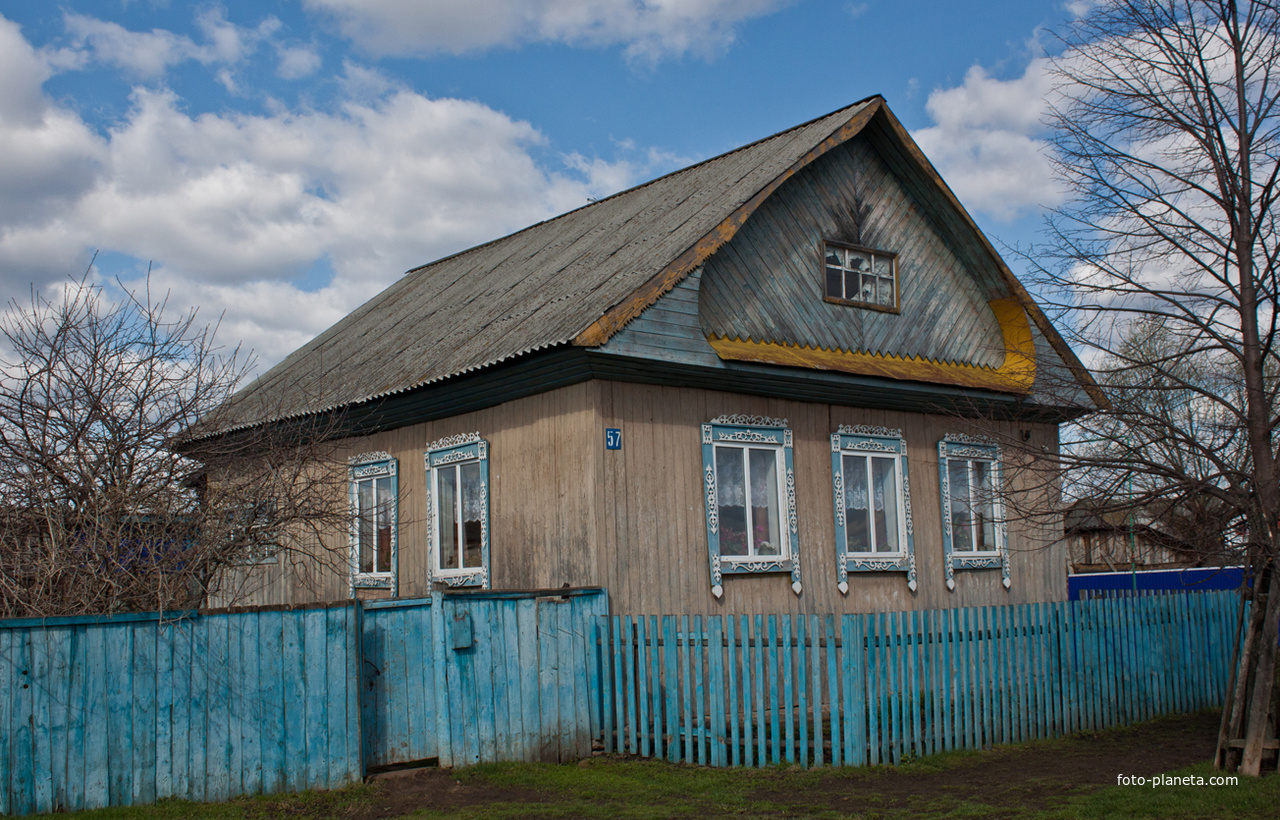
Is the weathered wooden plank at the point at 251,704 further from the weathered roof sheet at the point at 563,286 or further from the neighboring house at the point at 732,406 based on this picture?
the neighboring house at the point at 732,406

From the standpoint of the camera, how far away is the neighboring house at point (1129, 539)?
10031 mm

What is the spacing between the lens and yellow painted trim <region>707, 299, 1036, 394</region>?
11.3 metres

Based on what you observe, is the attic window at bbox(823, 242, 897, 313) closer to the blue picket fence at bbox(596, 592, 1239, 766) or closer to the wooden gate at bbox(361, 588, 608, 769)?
the blue picket fence at bbox(596, 592, 1239, 766)

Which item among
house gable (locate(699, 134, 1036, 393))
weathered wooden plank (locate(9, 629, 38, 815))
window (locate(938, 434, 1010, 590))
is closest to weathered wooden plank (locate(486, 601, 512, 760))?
weathered wooden plank (locate(9, 629, 38, 815))

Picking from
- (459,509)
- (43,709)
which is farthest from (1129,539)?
(43,709)

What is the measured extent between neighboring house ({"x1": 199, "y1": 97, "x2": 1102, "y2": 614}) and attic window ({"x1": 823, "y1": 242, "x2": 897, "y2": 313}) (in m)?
0.03

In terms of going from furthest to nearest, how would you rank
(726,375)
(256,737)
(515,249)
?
(515,249)
(726,375)
(256,737)

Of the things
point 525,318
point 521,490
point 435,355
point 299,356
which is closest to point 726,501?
point 521,490

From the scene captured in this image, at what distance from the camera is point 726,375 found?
1109 centimetres

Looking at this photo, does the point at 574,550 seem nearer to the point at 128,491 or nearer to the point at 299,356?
the point at 128,491

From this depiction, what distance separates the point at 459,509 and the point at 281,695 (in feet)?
15.1

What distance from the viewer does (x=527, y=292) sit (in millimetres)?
13312

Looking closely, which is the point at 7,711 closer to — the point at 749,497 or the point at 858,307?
the point at 749,497

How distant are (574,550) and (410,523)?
3.21 m
